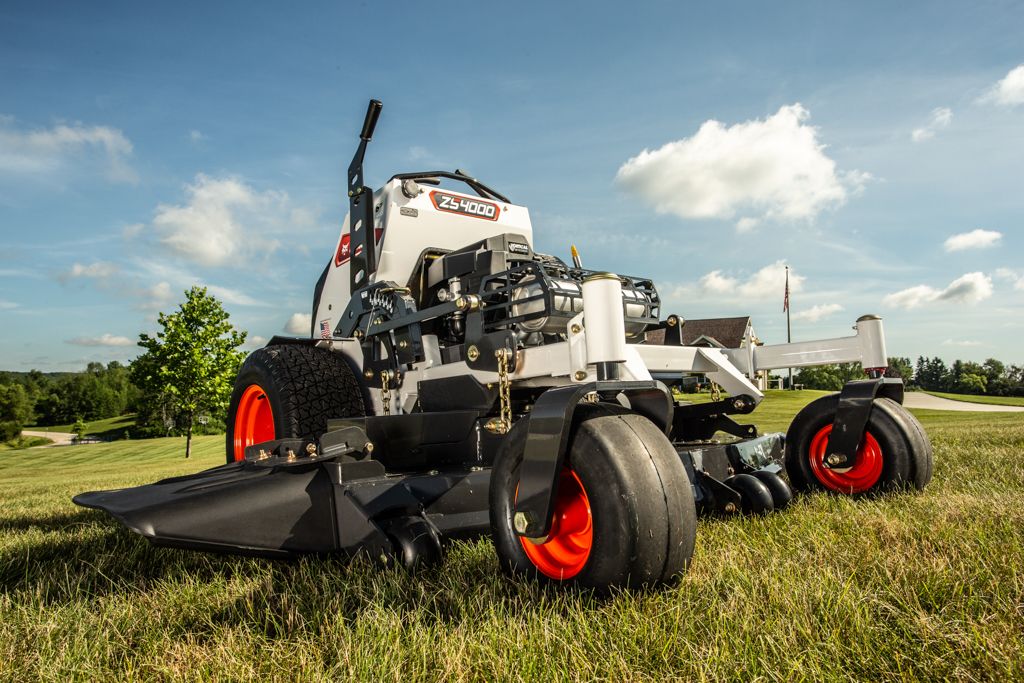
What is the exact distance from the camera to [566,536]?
7.47 feet

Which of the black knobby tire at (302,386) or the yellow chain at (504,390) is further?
the black knobby tire at (302,386)

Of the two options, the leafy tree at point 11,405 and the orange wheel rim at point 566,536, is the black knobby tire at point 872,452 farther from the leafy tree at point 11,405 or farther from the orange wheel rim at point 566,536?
the leafy tree at point 11,405

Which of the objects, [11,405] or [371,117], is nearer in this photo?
[371,117]

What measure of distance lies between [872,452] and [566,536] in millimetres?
2576

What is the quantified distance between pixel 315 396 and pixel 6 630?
8.02 ft

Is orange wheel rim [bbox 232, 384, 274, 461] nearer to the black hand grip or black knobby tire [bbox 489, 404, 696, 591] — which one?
the black hand grip

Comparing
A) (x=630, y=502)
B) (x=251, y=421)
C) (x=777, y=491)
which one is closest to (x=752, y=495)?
(x=777, y=491)

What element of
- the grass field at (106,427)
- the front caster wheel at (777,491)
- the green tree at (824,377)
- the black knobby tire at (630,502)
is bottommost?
the grass field at (106,427)

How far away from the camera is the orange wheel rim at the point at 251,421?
5078 millimetres

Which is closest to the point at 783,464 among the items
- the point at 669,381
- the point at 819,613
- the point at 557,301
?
the point at 669,381

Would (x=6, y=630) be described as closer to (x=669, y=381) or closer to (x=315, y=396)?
(x=315, y=396)

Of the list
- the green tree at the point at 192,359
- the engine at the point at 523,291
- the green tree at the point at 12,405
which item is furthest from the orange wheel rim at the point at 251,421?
the green tree at the point at 12,405

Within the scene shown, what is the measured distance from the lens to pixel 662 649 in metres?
1.70

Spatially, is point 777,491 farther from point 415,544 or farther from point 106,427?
point 106,427
